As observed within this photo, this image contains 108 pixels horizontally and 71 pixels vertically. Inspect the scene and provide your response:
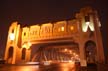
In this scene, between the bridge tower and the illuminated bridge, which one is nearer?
the illuminated bridge

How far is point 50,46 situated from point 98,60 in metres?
23.0

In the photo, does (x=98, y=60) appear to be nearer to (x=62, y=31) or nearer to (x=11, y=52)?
(x=62, y=31)

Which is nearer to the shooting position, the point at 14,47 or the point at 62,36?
the point at 62,36

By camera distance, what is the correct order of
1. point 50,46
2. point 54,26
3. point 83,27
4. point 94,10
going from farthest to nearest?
1. point 50,46
2. point 54,26
3. point 94,10
4. point 83,27

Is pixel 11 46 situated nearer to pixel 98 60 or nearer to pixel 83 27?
pixel 83 27

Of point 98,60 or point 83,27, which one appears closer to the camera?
point 98,60

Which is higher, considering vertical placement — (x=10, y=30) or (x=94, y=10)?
(x=94, y=10)

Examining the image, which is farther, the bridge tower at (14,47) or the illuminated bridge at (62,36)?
the bridge tower at (14,47)

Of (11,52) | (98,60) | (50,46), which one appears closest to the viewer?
(98,60)

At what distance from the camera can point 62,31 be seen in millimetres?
38719

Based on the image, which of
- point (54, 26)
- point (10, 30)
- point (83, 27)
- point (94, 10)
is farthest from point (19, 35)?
point (94, 10)

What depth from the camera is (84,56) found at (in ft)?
106

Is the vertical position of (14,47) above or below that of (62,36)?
below

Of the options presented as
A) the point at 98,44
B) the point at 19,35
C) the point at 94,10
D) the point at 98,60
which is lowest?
the point at 98,60
